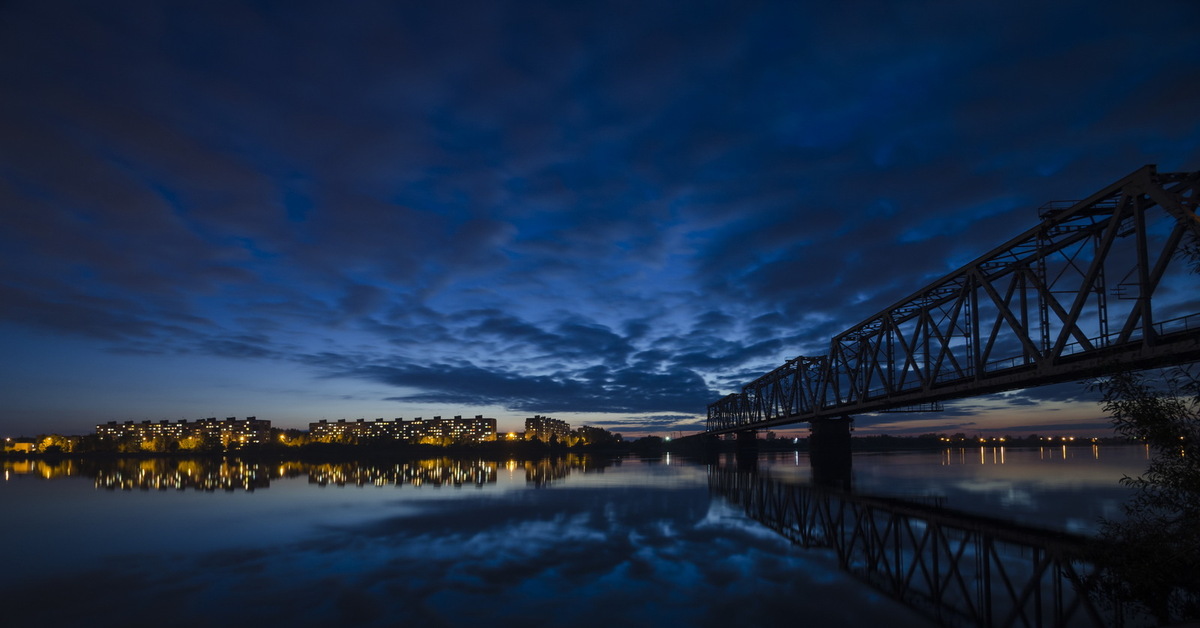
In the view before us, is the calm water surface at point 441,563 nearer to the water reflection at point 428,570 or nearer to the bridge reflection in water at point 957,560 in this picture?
the water reflection at point 428,570

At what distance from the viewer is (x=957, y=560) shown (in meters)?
25.7

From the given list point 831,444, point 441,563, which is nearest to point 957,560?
point 441,563

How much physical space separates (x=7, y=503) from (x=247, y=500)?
23.5 meters

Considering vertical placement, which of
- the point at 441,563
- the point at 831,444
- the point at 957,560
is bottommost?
the point at 831,444

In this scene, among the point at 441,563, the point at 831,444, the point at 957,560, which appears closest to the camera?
the point at 957,560

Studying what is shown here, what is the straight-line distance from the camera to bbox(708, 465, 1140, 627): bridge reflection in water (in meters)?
18.9

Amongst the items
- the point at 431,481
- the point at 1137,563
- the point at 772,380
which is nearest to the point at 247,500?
the point at 431,481

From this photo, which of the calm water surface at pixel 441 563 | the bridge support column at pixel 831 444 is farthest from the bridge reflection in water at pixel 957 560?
the bridge support column at pixel 831 444

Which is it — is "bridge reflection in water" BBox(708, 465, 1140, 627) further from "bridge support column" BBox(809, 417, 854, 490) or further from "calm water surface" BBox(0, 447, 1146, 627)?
"bridge support column" BBox(809, 417, 854, 490)

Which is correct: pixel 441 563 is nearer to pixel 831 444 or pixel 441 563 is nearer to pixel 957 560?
pixel 957 560

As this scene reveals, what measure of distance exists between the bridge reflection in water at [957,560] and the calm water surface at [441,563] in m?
1.63

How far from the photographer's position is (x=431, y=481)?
73.6m

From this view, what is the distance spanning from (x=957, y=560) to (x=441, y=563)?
21.7 m

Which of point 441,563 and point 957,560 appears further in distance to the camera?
point 441,563
